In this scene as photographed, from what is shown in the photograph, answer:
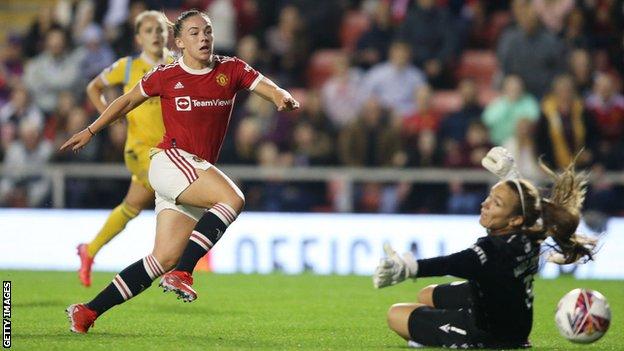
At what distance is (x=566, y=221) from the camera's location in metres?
7.35

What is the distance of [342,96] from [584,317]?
10753mm

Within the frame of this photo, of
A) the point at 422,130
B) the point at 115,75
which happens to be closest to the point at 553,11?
the point at 422,130

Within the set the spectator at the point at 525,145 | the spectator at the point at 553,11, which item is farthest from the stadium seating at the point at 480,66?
the spectator at the point at 525,145

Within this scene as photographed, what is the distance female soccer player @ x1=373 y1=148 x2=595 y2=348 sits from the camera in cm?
708

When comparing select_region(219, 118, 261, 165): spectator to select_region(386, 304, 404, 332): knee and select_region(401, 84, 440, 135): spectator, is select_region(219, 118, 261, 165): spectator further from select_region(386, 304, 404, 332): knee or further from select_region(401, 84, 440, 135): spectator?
select_region(386, 304, 404, 332): knee

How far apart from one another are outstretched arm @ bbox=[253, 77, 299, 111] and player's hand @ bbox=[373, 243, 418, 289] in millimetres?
1811

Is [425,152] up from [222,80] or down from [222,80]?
down

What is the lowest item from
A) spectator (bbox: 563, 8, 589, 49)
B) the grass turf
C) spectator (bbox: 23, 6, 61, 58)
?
the grass turf

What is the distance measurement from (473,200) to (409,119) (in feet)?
6.99

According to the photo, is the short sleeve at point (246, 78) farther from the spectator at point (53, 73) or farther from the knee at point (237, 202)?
the spectator at point (53, 73)

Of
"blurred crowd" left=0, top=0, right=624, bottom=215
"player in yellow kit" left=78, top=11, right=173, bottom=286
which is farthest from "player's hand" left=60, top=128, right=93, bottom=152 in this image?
"blurred crowd" left=0, top=0, right=624, bottom=215

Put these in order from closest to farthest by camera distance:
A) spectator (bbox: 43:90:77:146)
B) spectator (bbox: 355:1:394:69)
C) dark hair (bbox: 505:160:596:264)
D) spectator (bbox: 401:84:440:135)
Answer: dark hair (bbox: 505:160:596:264) → spectator (bbox: 401:84:440:135) → spectator (bbox: 43:90:77:146) → spectator (bbox: 355:1:394:69)

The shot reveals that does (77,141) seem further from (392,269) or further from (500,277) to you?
(500,277)

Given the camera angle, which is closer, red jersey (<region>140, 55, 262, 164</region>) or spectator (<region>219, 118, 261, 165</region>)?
red jersey (<region>140, 55, 262, 164</region>)
